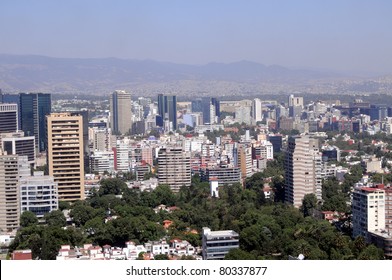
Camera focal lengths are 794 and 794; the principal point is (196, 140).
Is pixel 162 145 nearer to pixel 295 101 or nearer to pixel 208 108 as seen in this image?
pixel 295 101

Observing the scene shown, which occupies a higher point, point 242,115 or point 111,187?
point 242,115

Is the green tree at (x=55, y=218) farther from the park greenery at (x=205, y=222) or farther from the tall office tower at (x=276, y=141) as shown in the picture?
the tall office tower at (x=276, y=141)

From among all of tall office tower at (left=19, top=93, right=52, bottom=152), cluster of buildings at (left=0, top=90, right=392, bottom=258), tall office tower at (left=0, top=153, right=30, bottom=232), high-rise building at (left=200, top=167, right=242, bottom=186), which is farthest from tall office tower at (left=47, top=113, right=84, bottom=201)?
tall office tower at (left=19, top=93, right=52, bottom=152)

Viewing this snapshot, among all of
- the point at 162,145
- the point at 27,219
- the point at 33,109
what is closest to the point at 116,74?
the point at 162,145

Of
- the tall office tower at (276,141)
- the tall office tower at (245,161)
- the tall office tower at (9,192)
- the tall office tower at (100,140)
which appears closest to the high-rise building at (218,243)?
the tall office tower at (9,192)

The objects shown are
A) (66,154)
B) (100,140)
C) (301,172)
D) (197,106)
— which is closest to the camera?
(301,172)
